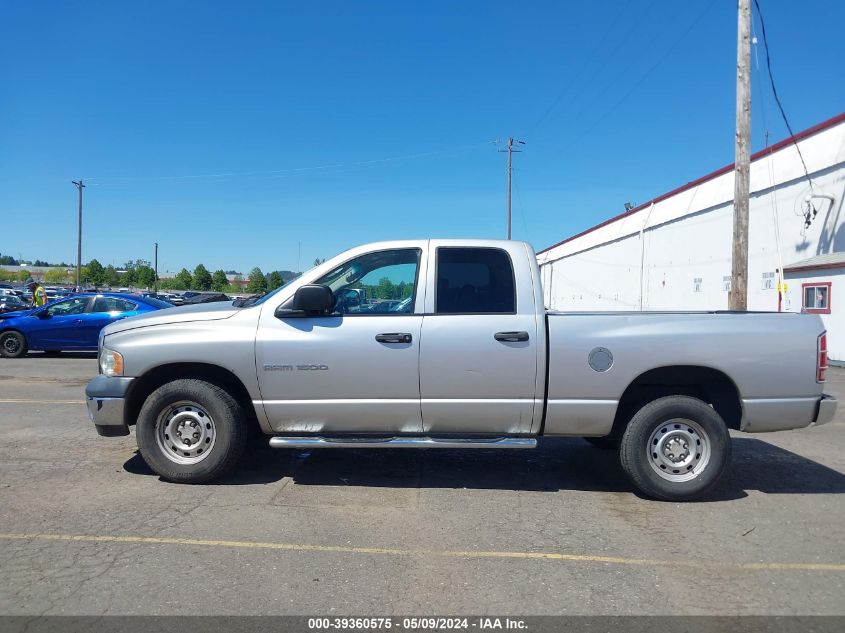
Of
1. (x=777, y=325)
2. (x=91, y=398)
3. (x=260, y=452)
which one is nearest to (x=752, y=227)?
A: (x=777, y=325)

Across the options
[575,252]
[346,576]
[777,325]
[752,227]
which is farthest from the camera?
[575,252]

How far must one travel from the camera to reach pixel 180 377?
573cm

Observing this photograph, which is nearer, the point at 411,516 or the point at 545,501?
the point at 411,516

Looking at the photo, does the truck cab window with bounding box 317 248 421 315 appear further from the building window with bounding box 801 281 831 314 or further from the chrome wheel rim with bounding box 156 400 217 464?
the building window with bounding box 801 281 831 314

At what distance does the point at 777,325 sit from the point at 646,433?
137 centimetres

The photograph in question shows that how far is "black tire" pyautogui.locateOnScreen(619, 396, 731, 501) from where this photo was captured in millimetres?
5328

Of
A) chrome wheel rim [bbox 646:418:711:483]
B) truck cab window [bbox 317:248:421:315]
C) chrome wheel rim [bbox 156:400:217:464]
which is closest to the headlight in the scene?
chrome wheel rim [bbox 156:400:217:464]

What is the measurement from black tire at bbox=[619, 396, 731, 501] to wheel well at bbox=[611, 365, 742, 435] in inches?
7.7

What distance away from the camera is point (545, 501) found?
5.42 metres

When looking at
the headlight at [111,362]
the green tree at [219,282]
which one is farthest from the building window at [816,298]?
the green tree at [219,282]

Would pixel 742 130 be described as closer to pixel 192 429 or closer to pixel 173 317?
pixel 173 317

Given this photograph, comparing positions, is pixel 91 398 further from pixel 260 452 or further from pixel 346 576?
pixel 346 576

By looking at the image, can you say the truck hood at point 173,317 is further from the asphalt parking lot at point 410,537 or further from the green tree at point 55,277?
the green tree at point 55,277

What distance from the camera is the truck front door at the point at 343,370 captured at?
17.6 ft
